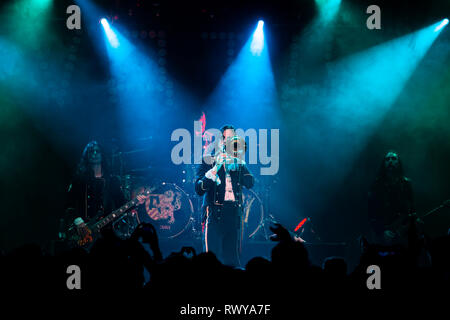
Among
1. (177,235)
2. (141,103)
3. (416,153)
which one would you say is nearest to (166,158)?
(141,103)

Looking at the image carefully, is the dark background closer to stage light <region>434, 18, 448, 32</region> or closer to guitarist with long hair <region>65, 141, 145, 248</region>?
stage light <region>434, 18, 448, 32</region>

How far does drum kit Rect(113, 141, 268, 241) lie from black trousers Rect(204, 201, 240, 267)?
2.92 meters

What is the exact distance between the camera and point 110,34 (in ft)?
29.5

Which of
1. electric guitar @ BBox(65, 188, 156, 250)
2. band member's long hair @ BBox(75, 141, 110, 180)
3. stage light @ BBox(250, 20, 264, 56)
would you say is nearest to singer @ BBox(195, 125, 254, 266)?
electric guitar @ BBox(65, 188, 156, 250)

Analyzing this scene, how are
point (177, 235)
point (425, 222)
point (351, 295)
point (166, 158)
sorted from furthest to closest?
1. point (166, 158)
2. point (425, 222)
3. point (177, 235)
4. point (351, 295)

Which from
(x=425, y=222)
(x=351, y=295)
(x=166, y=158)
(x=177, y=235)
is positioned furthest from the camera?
(x=166, y=158)

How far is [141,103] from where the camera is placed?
9641 mm

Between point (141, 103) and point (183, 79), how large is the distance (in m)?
1.27

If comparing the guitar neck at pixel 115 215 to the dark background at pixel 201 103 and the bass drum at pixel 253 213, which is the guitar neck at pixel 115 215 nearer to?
the dark background at pixel 201 103

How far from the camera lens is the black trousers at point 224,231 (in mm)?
5078
